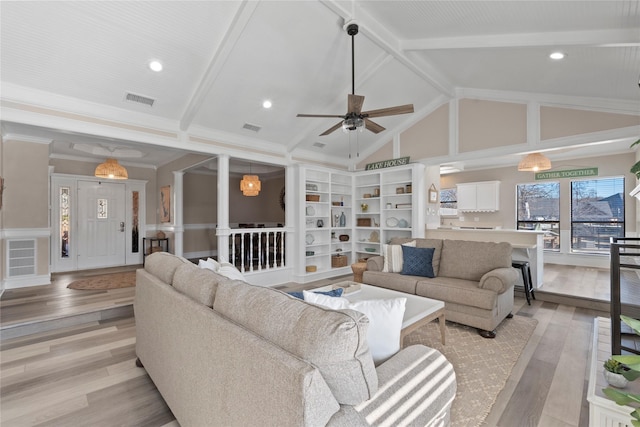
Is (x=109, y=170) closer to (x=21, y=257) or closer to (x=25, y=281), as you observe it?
(x=21, y=257)

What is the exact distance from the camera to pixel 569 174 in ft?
22.8

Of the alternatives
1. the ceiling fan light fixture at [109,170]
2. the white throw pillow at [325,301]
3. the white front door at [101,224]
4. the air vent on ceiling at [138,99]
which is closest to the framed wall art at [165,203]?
the white front door at [101,224]

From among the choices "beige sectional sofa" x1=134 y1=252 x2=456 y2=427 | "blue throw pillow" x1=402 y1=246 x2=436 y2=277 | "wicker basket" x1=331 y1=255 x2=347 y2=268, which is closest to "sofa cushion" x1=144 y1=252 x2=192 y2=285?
"beige sectional sofa" x1=134 y1=252 x2=456 y2=427

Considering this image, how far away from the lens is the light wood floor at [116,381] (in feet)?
6.43

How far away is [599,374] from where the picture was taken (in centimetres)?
181

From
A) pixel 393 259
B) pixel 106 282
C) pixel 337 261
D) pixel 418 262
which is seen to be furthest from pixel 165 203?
pixel 418 262

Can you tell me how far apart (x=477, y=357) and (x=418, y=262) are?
58.8 inches

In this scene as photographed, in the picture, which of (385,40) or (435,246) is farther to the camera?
(435,246)

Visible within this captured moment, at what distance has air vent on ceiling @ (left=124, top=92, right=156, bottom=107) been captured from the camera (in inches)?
146

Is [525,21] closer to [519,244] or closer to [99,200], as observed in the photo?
[519,244]

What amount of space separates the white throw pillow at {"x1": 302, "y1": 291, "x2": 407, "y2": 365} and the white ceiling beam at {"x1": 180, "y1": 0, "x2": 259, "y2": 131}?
2967 mm

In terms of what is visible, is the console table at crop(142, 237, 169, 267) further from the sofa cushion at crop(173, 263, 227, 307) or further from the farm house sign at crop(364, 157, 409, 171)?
the sofa cushion at crop(173, 263, 227, 307)

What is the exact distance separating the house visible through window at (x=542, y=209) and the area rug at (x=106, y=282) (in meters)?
9.08

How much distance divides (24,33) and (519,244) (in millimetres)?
6827
